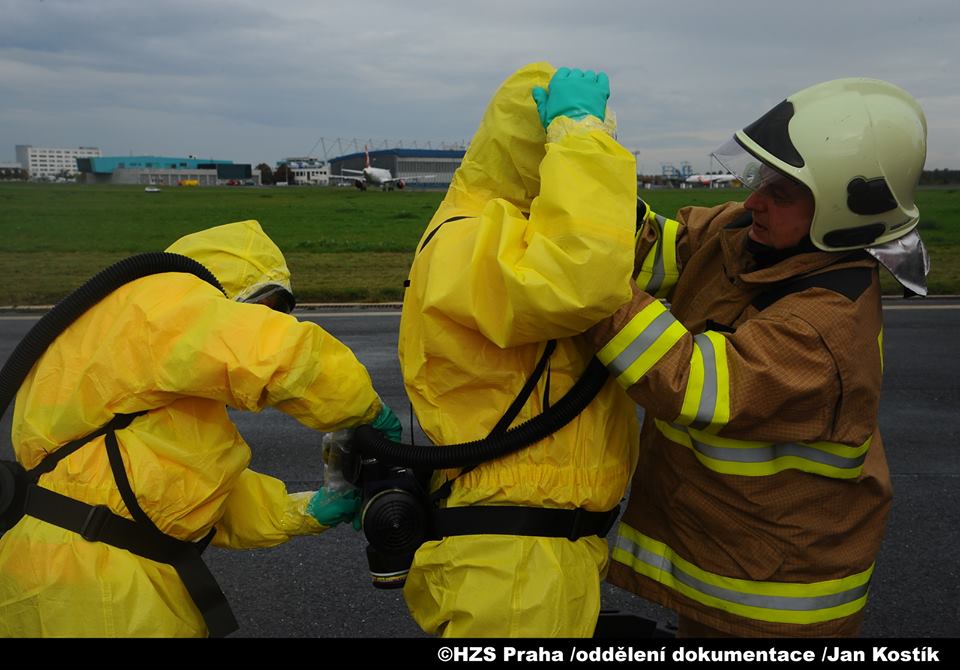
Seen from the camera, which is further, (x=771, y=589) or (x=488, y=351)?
(x=771, y=589)

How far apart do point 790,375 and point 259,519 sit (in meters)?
1.71

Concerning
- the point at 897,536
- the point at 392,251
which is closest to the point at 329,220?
the point at 392,251

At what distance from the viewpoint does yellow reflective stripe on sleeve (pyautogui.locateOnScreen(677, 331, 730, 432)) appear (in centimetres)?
190

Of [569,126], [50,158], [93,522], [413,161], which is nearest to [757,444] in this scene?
[569,126]

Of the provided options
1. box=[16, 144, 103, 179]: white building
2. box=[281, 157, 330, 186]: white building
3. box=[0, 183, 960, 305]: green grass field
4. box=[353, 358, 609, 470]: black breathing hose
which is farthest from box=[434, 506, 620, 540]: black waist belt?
box=[16, 144, 103, 179]: white building

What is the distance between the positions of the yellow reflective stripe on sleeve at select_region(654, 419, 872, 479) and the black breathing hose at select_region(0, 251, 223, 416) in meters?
1.50

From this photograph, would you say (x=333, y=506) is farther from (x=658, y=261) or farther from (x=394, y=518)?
(x=658, y=261)

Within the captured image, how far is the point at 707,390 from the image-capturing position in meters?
1.90

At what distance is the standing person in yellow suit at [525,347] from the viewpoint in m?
1.79

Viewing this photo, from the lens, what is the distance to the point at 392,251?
61.0ft
